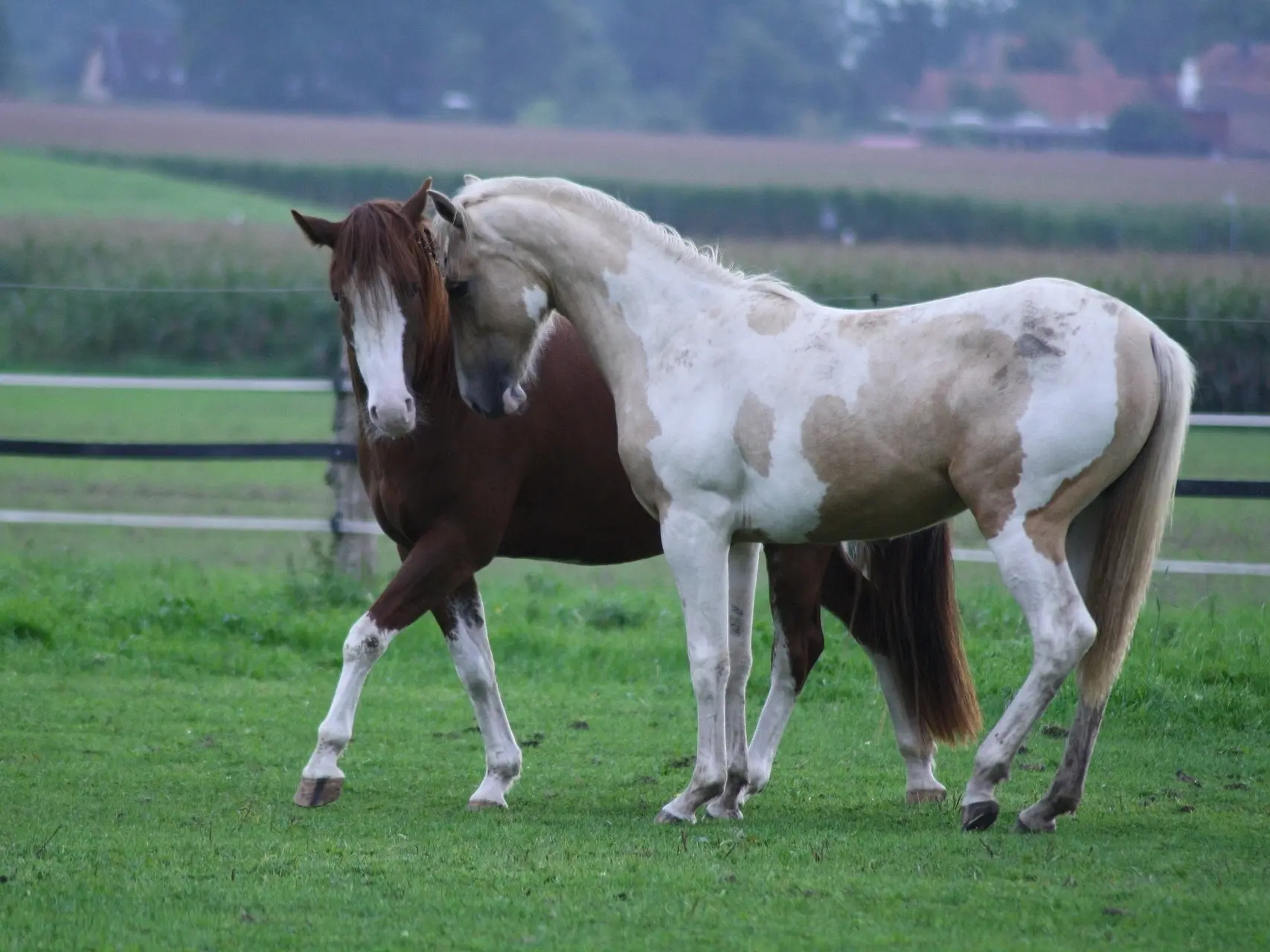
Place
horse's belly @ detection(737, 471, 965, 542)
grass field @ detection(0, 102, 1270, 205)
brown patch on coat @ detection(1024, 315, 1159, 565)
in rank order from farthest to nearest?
1. grass field @ detection(0, 102, 1270, 205)
2. horse's belly @ detection(737, 471, 965, 542)
3. brown patch on coat @ detection(1024, 315, 1159, 565)

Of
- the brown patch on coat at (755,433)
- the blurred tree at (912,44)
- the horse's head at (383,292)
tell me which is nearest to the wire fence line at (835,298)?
the brown patch on coat at (755,433)

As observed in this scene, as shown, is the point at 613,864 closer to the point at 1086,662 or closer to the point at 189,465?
the point at 1086,662

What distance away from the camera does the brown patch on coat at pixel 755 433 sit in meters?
4.87

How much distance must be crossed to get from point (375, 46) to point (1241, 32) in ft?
96.1

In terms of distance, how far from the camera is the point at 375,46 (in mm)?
52906

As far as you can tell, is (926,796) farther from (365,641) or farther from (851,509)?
(365,641)

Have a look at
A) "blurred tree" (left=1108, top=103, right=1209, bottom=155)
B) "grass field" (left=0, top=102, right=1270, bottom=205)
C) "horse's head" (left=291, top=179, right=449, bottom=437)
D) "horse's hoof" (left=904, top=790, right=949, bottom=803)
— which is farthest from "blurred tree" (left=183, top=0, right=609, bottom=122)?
"horse's hoof" (left=904, top=790, right=949, bottom=803)

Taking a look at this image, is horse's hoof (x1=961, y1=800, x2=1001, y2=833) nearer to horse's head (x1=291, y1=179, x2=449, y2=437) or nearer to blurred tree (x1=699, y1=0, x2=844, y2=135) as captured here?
horse's head (x1=291, y1=179, x2=449, y2=437)

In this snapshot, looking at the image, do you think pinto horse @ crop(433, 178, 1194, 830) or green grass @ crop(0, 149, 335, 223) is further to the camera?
green grass @ crop(0, 149, 335, 223)

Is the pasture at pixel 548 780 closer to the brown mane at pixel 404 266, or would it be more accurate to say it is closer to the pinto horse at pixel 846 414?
the pinto horse at pixel 846 414

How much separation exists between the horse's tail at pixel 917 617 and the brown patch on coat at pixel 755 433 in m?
1.01

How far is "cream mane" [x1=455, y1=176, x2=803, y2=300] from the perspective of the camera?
17.2 feet

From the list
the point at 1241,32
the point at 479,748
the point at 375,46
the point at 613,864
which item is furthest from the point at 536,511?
the point at 375,46

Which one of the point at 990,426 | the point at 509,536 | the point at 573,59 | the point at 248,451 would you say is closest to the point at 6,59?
the point at 573,59
